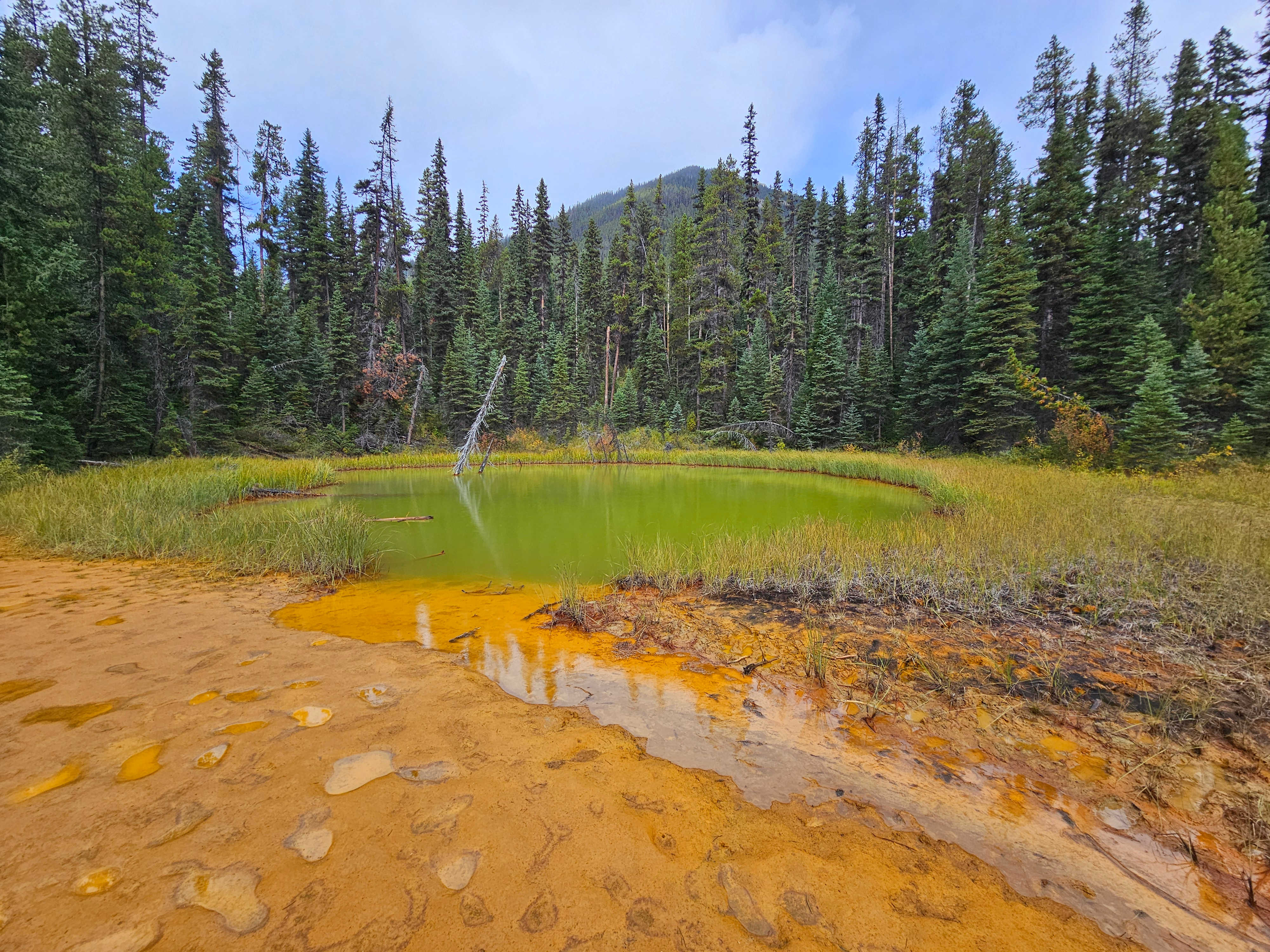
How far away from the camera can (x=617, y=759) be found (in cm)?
219

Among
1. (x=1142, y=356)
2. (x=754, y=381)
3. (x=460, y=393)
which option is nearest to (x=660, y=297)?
(x=754, y=381)

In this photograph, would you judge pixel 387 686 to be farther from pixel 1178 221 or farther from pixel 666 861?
pixel 1178 221

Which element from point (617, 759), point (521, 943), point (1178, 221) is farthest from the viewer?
point (1178, 221)

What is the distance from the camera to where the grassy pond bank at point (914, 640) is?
188 cm

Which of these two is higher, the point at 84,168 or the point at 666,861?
the point at 84,168

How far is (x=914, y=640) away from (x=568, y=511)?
7.60m

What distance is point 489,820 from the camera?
175 centimetres

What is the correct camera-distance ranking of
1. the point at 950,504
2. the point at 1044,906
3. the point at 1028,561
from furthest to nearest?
1. the point at 950,504
2. the point at 1028,561
3. the point at 1044,906

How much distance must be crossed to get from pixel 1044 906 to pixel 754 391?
28.6 m

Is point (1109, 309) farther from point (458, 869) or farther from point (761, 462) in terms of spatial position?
point (458, 869)

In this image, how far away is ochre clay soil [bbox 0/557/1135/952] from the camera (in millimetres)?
1309

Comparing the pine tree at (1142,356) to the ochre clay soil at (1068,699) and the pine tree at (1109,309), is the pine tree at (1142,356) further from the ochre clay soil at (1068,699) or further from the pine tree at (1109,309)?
the ochre clay soil at (1068,699)

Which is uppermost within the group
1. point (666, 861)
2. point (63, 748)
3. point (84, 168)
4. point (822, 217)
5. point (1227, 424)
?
point (822, 217)

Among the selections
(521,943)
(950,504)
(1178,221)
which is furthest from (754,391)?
(521,943)
